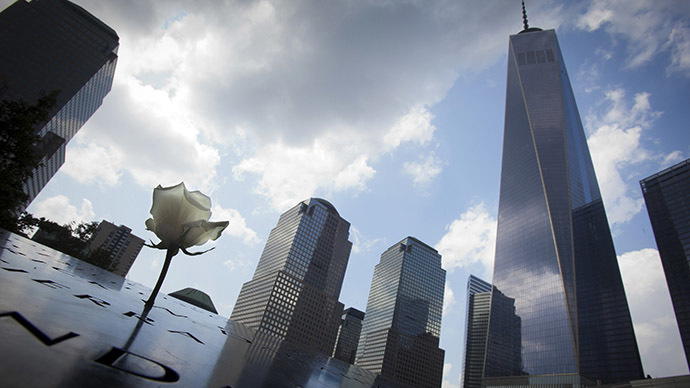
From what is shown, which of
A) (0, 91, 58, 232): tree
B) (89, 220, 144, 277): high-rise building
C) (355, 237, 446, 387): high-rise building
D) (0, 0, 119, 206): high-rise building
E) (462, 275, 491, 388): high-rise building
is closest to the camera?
(0, 91, 58, 232): tree

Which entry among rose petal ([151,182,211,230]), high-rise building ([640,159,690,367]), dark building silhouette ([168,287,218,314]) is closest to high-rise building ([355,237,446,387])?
high-rise building ([640,159,690,367])

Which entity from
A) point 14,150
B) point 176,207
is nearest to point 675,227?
point 176,207

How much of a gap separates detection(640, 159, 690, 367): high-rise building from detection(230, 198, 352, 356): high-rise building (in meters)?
110

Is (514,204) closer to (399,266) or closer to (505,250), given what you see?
(505,250)

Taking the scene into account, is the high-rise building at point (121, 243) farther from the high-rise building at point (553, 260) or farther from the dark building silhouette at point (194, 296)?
the high-rise building at point (553, 260)

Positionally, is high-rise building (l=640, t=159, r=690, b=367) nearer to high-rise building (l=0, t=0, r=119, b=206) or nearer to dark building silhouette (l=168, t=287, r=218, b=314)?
dark building silhouette (l=168, t=287, r=218, b=314)

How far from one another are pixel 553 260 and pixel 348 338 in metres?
129

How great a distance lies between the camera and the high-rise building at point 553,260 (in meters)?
86.4

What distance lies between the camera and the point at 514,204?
112812 millimetres

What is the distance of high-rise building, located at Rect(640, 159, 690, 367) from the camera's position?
8631 centimetres

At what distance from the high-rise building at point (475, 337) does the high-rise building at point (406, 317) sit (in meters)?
14.7

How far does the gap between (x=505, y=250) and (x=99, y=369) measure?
415 ft

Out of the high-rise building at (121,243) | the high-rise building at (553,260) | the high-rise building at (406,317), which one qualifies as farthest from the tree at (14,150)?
the high-rise building at (121,243)

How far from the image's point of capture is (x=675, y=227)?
298 feet
